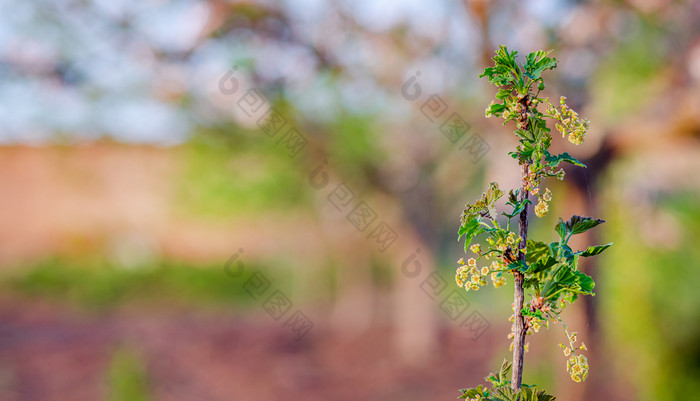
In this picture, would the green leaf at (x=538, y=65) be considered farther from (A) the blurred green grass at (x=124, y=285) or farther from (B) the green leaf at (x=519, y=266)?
(A) the blurred green grass at (x=124, y=285)

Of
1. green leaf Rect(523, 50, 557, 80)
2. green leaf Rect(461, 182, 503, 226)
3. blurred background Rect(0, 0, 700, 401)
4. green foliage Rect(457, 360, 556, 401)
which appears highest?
blurred background Rect(0, 0, 700, 401)

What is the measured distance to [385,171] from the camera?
6.64 meters

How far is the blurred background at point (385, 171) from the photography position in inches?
154

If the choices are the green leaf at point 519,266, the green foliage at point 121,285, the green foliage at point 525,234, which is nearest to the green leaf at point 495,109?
the green foliage at point 525,234

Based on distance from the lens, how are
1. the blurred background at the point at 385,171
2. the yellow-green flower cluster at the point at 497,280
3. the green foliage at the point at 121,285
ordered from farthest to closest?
the green foliage at the point at 121,285 < the blurred background at the point at 385,171 < the yellow-green flower cluster at the point at 497,280

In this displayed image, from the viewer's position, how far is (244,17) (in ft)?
14.3

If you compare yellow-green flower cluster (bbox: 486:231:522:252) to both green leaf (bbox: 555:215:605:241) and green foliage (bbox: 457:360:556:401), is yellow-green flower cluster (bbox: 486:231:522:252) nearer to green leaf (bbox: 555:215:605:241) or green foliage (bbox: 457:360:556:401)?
green leaf (bbox: 555:215:605:241)

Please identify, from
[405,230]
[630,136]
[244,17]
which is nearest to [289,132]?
[244,17]

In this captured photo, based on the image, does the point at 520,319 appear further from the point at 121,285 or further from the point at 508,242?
the point at 121,285

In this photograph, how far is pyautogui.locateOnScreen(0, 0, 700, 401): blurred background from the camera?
12.9 ft

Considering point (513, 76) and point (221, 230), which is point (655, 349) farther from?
point (221, 230)

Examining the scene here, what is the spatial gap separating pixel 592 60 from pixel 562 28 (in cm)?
53

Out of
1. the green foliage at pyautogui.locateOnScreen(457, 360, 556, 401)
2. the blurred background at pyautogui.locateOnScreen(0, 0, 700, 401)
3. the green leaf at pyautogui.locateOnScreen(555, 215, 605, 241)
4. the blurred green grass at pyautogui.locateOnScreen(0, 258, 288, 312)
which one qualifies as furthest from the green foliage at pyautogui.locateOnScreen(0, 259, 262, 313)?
the green leaf at pyautogui.locateOnScreen(555, 215, 605, 241)

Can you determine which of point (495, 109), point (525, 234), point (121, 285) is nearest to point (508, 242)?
point (525, 234)
